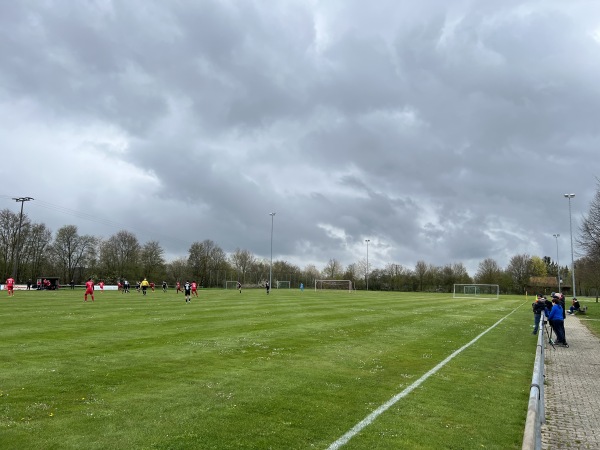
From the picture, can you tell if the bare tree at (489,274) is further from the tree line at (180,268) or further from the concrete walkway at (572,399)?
the concrete walkway at (572,399)

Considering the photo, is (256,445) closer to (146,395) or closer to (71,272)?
(146,395)

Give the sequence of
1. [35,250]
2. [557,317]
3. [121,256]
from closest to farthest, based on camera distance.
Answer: [557,317], [35,250], [121,256]

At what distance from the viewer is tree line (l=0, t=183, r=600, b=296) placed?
85.5 metres

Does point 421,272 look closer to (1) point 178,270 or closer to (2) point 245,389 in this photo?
(1) point 178,270

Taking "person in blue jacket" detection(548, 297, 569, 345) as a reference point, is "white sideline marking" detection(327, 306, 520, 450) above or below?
below

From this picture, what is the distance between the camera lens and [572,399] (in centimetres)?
997

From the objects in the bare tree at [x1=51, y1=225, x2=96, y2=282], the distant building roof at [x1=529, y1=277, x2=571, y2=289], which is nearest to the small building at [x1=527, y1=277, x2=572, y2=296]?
the distant building roof at [x1=529, y1=277, x2=571, y2=289]

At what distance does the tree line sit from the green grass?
200ft

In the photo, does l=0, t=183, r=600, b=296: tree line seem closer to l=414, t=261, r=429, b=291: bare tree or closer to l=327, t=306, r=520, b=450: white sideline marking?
l=414, t=261, r=429, b=291: bare tree

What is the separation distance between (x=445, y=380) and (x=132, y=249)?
327 ft

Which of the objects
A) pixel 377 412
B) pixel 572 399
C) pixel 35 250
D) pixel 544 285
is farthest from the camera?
pixel 544 285

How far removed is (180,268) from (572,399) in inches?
4214

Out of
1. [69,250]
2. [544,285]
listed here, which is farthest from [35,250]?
[544,285]

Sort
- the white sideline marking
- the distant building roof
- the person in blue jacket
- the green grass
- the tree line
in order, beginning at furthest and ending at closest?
the distant building roof, the tree line, the person in blue jacket, the green grass, the white sideline marking
